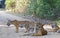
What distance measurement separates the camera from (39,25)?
9797mm

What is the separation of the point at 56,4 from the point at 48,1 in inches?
35.3

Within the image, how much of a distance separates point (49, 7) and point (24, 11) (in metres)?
3.96

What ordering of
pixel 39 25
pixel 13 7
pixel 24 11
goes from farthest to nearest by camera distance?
pixel 13 7
pixel 24 11
pixel 39 25

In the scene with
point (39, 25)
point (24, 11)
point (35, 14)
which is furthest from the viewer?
point (24, 11)

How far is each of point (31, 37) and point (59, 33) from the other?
64.4 inches

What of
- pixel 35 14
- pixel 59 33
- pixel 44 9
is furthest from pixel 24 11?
pixel 59 33

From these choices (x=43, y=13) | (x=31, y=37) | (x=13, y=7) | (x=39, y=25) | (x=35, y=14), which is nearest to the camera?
(x=31, y=37)

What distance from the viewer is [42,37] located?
9102 millimetres

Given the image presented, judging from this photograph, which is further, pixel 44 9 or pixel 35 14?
pixel 35 14

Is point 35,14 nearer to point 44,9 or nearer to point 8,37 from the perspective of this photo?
point 44,9

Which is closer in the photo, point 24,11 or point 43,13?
point 43,13

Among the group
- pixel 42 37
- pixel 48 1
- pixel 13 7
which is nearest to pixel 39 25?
pixel 42 37

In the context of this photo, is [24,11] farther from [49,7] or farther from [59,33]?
[59,33]

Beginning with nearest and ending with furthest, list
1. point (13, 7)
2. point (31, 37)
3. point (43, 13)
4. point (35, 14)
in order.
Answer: point (31, 37) → point (43, 13) → point (35, 14) → point (13, 7)
